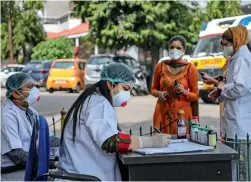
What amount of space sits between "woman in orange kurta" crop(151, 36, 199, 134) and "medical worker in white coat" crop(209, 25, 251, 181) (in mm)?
712

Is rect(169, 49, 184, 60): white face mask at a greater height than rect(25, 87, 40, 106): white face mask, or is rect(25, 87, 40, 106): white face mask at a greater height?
rect(169, 49, 184, 60): white face mask

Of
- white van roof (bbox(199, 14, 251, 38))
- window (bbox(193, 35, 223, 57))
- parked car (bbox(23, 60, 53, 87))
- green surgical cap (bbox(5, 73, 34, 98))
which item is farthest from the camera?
parked car (bbox(23, 60, 53, 87))

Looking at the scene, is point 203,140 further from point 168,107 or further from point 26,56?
point 26,56

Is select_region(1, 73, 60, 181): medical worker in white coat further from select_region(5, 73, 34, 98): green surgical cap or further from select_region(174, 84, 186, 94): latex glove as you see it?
select_region(174, 84, 186, 94): latex glove

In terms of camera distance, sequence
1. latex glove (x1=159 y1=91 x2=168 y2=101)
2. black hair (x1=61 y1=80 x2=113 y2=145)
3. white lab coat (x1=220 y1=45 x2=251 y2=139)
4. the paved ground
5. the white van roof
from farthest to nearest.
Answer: the white van roof
the paved ground
latex glove (x1=159 y1=91 x2=168 y2=101)
white lab coat (x1=220 y1=45 x2=251 y2=139)
black hair (x1=61 y1=80 x2=113 y2=145)

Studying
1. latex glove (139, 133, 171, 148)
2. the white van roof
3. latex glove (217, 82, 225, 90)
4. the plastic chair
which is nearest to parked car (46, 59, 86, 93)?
the white van roof

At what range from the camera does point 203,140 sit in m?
3.39

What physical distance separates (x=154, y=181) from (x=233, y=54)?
6.12ft

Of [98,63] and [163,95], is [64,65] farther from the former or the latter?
[163,95]

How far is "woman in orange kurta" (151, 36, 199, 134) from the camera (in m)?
5.10

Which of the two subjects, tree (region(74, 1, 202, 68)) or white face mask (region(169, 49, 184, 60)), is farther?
tree (region(74, 1, 202, 68))

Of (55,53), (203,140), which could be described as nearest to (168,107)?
(203,140)

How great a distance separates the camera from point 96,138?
9.93ft

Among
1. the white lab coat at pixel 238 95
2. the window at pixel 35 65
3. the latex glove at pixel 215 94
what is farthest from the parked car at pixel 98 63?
the white lab coat at pixel 238 95
